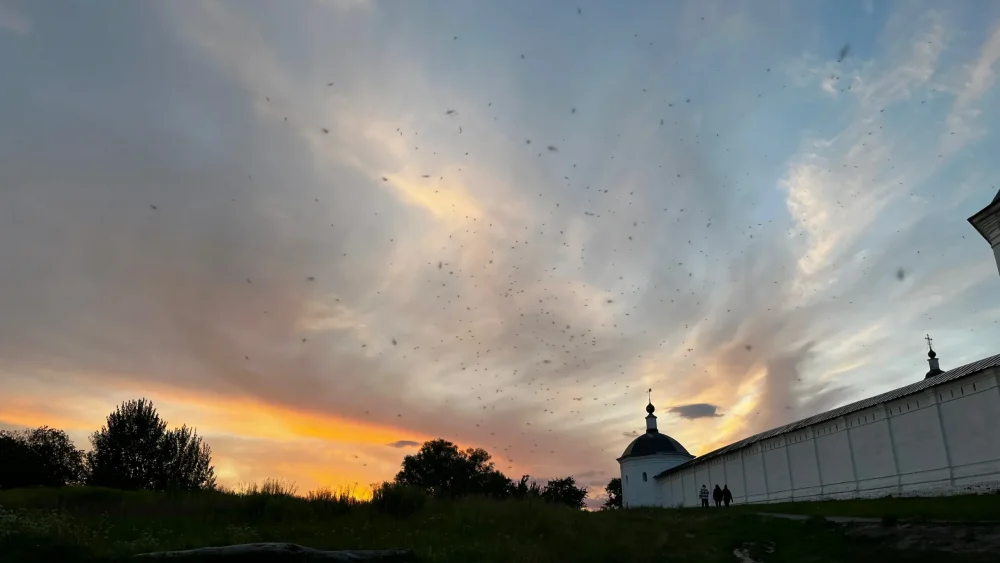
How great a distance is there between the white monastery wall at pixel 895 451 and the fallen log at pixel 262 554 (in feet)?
75.9

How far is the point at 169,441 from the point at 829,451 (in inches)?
1850

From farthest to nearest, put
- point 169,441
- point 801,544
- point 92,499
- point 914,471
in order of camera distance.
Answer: point 169,441 → point 914,471 → point 92,499 → point 801,544

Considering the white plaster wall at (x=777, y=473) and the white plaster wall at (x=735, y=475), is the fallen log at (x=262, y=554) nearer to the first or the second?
the white plaster wall at (x=777, y=473)

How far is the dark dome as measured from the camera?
6819 cm

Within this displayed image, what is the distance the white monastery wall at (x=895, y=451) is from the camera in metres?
25.1

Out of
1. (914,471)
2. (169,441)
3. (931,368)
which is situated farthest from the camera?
(169,441)

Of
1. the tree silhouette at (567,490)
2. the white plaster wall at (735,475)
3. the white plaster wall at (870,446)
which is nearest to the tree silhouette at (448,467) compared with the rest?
the tree silhouette at (567,490)

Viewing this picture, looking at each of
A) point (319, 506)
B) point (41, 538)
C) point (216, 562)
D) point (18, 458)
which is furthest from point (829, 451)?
point (18, 458)

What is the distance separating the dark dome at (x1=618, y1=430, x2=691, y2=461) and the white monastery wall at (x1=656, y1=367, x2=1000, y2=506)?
86.4 feet

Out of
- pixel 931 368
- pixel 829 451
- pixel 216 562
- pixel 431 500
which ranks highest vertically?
pixel 931 368

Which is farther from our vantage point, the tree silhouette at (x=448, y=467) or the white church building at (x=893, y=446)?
the tree silhouette at (x=448, y=467)

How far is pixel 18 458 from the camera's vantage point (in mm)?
57062

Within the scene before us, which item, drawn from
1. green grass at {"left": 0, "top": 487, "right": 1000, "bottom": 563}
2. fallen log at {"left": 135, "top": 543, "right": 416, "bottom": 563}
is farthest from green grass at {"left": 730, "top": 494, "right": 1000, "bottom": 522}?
fallen log at {"left": 135, "top": 543, "right": 416, "bottom": 563}

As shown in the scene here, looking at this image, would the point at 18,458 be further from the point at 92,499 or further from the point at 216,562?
the point at 216,562
